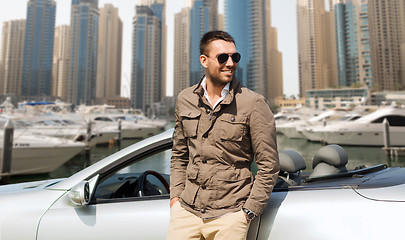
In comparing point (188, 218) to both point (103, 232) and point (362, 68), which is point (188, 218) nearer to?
point (103, 232)

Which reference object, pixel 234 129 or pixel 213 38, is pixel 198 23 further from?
pixel 234 129

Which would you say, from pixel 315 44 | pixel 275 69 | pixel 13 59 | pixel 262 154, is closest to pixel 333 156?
pixel 262 154

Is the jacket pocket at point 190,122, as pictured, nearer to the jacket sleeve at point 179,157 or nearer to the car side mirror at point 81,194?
the jacket sleeve at point 179,157

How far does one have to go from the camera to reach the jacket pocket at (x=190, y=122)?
130cm

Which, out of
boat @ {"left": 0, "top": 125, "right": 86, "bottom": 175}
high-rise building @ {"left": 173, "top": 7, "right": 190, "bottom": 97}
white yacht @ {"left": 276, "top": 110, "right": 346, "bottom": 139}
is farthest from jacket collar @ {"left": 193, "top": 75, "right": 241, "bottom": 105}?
high-rise building @ {"left": 173, "top": 7, "right": 190, "bottom": 97}

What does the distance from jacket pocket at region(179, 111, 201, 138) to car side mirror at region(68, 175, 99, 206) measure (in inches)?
28.3

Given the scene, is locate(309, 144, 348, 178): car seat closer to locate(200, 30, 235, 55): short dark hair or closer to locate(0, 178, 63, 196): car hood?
locate(200, 30, 235, 55): short dark hair

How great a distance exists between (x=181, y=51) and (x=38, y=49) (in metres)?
67.5

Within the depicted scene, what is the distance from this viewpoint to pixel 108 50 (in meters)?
137

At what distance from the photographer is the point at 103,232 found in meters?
1.47

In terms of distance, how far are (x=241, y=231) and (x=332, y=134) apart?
65.3ft

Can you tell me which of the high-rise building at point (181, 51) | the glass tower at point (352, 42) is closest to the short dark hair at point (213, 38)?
the glass tower at point (352, 42)

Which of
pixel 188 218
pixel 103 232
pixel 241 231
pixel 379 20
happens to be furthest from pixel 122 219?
pixel 379 20

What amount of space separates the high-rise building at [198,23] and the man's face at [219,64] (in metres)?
119
